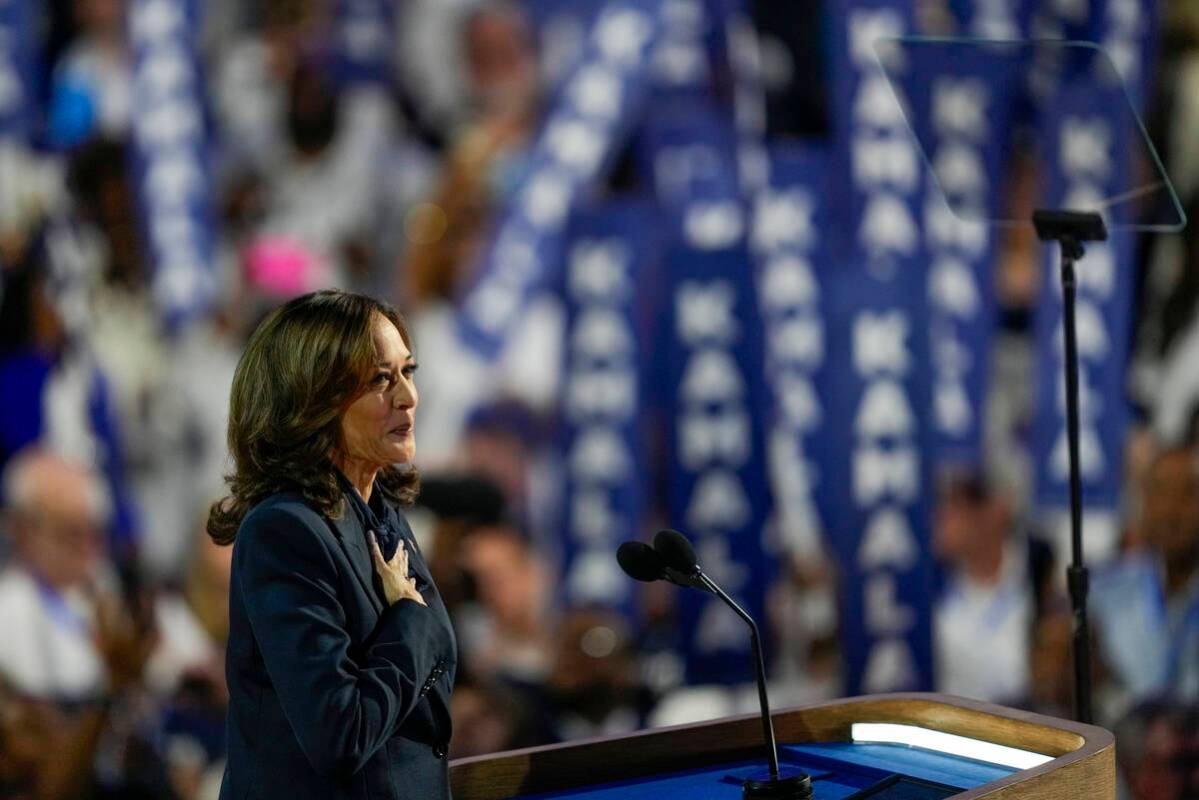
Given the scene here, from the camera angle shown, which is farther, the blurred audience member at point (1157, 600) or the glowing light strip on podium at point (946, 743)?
the blurred audience member at point (1157, 600)

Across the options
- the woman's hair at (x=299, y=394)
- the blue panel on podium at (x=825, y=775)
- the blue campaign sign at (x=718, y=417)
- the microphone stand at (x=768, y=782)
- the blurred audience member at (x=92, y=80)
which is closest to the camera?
the woman's hair at (x=299, y=394)

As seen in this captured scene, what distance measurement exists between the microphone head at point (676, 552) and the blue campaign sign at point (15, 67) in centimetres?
488

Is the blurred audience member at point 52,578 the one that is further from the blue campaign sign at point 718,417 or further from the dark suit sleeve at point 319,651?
the dark suit sleeve at point 319,651

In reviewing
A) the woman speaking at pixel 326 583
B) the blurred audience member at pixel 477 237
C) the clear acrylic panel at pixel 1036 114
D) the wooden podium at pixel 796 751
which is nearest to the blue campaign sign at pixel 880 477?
the clear acrylic panel at pixel 1036 114

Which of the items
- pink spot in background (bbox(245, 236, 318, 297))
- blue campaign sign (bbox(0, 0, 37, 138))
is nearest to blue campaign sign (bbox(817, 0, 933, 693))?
pink spot in background (bbox(245, 236, 318, 297))

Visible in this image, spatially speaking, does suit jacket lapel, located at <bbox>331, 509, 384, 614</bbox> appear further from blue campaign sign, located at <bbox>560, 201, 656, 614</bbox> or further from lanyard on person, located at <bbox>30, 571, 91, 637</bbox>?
lanyard on person, located at <bbox>30, 571, 91, 637</bbox>

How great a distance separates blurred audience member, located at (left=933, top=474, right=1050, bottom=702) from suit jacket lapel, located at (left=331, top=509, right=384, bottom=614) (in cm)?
404

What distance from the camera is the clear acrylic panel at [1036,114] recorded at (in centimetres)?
289

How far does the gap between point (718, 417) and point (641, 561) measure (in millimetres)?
3062

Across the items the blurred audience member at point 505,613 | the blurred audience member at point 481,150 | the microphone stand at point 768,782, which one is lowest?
the blurred audience member at point 505,613

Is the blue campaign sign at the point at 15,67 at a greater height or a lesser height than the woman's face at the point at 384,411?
greater

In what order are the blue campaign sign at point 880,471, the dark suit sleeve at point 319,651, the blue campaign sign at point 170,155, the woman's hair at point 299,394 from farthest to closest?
the blue campaign sign at point 170,155 < the blue campaign sign at point 880,471 < the woman's hair at point 299,394 < the dark suit sleeve at point 319,651

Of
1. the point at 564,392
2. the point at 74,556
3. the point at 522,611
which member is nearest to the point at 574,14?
the point at 564,392

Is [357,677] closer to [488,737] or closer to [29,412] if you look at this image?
[488,737]
